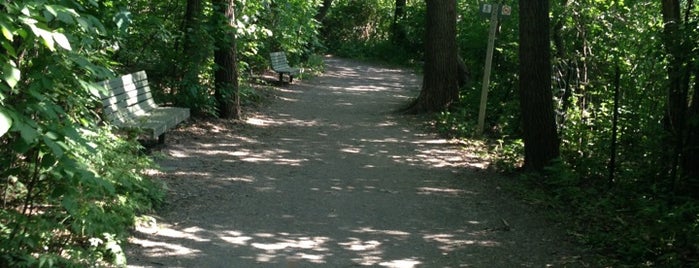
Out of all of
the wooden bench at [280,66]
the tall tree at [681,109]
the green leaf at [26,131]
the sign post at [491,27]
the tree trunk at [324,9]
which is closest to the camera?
the green leaf at [26,131]

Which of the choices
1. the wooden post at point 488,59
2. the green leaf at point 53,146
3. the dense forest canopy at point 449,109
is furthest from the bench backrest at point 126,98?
the wooden post at point 488,59

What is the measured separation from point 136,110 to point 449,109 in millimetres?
7210

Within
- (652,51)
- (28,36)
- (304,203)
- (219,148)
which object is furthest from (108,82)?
(652,51)

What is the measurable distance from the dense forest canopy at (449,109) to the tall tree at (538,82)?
0.06 m

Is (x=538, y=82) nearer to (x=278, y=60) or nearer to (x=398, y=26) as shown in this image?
(x=278, y=60)

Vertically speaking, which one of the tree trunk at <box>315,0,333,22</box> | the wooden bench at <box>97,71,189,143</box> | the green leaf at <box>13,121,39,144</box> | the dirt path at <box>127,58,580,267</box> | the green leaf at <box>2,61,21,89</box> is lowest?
the dirt path at <box>127,58,580,267</box>

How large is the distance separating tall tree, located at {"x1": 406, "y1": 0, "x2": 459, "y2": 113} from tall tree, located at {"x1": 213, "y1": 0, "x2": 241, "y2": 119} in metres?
4.13

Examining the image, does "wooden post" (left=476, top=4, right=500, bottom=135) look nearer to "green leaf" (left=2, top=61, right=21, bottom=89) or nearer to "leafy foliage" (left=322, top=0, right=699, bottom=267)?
"leafy foliage" (left=322, top=0, right=699, bottom=267)

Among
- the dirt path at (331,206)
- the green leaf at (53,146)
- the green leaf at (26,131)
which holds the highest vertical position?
the green leaf at (26,131)

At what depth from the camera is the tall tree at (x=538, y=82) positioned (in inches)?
371

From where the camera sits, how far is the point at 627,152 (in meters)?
9.12

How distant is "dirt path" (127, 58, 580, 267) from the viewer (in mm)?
6098

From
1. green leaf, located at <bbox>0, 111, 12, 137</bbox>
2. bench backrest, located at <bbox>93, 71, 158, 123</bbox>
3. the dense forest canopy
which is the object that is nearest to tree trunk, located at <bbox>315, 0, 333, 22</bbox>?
the dense forest canopy

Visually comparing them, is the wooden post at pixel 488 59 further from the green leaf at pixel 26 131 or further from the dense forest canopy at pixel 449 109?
the green leaf at pixel 26 131
